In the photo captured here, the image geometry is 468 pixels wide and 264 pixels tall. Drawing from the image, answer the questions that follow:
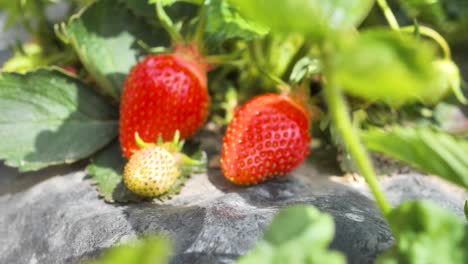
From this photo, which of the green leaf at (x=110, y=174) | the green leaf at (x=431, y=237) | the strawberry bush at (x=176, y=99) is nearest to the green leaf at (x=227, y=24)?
the strawberry bush at (x=176, y=99)

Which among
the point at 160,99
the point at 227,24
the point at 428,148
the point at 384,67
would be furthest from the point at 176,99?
the point at 384,67

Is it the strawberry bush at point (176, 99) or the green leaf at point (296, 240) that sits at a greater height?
the green leaf at point (296, 240)

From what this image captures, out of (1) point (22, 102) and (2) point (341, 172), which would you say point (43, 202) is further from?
(2) point (341, 172)

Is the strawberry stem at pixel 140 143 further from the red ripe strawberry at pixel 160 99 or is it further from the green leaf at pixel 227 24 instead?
the green leaf at pixel 227 24

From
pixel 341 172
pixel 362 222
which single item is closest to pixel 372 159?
pixel 341 172

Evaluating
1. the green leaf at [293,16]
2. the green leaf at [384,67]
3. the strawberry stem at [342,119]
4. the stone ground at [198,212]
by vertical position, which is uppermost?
the green leaf at [293,16]

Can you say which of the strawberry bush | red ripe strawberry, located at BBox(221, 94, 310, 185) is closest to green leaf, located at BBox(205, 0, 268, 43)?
the strawberry bush
